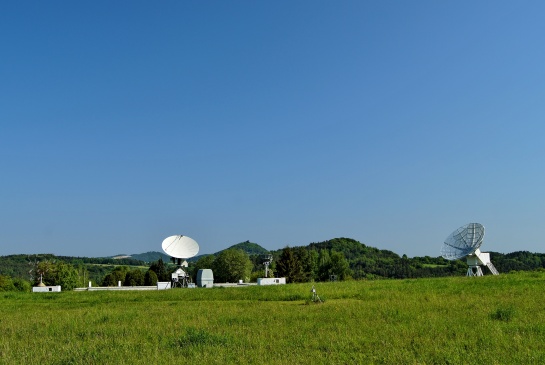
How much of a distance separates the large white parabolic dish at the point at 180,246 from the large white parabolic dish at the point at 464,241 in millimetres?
34889

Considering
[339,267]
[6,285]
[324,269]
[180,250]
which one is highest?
[180,250]

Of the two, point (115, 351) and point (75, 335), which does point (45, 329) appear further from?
point (115, 351)

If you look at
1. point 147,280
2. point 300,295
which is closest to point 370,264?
point 147,280

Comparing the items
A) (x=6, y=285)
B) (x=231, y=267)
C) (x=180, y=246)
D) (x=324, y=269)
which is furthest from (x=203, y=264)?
(x=180, y=246)

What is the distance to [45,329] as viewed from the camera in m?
16.4

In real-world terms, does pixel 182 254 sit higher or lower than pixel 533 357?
higher

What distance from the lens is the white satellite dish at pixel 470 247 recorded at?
55594mm

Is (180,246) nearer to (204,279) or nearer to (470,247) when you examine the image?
(204,279)

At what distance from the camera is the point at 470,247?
55969 mm

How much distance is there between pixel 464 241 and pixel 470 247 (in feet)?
4.63

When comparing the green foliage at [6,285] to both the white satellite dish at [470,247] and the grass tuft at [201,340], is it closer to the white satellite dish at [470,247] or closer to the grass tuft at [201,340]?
the white satellite dish at [470,247]

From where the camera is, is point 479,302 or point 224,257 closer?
point 479,302

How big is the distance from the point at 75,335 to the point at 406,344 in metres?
10.2

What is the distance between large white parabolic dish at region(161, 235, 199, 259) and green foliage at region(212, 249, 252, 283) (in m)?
30.5
